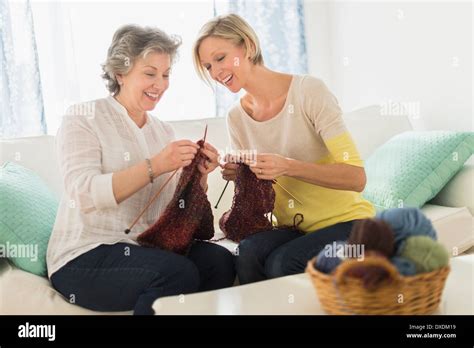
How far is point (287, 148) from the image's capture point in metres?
2.09

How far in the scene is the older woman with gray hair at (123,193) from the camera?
1.78 metres

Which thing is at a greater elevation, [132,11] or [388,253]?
[132,11]

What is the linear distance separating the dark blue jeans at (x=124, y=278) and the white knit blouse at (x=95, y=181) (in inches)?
1.7

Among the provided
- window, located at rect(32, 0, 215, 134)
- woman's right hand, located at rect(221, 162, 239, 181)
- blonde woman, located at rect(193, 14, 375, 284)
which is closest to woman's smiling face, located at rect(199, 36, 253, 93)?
blonde woman, located at rect(193, 14, 375, 284)

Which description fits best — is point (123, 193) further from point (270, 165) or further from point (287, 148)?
point (287, 148)

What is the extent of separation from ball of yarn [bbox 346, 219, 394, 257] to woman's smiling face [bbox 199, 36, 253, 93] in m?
0.89

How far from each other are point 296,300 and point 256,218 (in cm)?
50

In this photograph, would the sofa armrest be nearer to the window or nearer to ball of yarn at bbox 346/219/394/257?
ball of yarn at bbox 346/219/394/257

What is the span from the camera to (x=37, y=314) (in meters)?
1.81

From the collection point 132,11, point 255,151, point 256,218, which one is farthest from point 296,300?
point 132,11

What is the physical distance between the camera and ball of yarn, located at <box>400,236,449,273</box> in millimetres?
1331

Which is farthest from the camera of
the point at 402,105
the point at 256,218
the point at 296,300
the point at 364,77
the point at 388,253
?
the point at 364,77

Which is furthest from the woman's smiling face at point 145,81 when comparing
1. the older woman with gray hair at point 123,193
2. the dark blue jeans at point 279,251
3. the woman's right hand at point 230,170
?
the dark blue jeans at point 279,251
